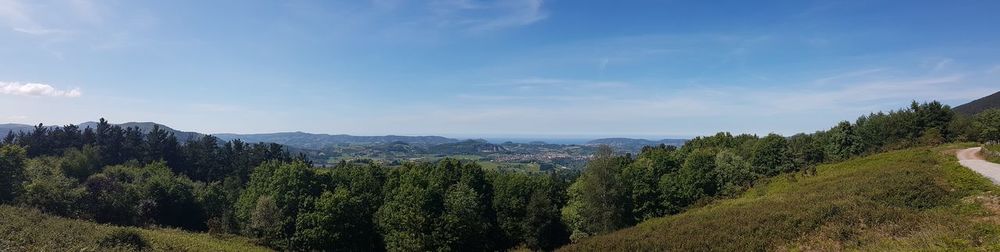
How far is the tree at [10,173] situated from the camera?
48.8 meters

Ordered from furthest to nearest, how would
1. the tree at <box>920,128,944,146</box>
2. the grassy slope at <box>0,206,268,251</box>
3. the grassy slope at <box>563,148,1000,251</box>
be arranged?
the tree at <box>920,128,944,146</box> → the grassy slope at <box>0,206,268,251</box> → the grassy slope at <box>563,148,1000,251</box>

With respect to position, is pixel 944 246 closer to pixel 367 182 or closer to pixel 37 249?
pixel 37 249

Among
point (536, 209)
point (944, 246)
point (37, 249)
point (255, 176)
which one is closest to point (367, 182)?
point (255, 176)

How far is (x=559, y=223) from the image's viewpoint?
54.2 metres

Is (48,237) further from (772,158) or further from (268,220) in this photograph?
(772,158)

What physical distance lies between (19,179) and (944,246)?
7504 cm

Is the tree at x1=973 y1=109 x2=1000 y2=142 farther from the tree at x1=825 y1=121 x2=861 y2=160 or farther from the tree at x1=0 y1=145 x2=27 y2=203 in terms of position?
the tree at x1=0 y1=145 x2=27 y2=203

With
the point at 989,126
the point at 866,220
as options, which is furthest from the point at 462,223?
the point at 989,126

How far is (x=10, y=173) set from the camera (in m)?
50.1

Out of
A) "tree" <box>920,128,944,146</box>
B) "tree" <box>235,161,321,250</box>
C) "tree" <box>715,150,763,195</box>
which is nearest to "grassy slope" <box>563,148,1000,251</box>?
"tree" <box>715,150,763,195</box>

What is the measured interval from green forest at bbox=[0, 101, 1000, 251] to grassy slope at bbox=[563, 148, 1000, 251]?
17.2m

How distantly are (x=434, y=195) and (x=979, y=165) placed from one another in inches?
1703

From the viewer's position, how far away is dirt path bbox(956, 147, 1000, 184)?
2609 cm

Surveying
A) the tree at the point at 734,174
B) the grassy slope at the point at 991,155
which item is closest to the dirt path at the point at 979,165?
the grassy slope at the point at 991,155
